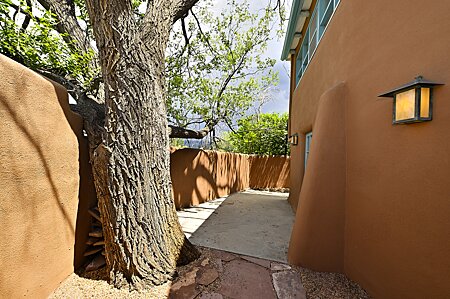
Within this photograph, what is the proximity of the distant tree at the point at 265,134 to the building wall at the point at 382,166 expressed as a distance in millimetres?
10569

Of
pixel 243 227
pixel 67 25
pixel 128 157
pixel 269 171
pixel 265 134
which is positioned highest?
pixel 67 25

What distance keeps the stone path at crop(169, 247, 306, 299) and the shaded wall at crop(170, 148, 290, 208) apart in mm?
3523

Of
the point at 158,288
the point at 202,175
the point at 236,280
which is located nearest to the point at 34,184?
the point at 158,288

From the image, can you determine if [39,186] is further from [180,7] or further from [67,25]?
[67,25]

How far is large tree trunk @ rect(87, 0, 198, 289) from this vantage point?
8.56 feet

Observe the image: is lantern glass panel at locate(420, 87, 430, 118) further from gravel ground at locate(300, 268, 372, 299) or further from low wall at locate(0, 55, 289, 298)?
low wall at locate(0, 55, 289, 298)

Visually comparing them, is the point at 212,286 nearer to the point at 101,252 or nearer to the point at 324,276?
the point at 324,276

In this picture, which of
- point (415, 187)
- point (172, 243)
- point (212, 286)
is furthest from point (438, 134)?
point (172, 243)

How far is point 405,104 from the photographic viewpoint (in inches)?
74.1

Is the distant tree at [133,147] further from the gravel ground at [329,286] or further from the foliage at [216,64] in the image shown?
the foliage at [216,64]

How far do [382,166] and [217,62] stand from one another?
8.93 meters

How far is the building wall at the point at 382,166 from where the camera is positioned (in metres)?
1.65

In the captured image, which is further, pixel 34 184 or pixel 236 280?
pixel 236 280

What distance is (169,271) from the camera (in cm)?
285
